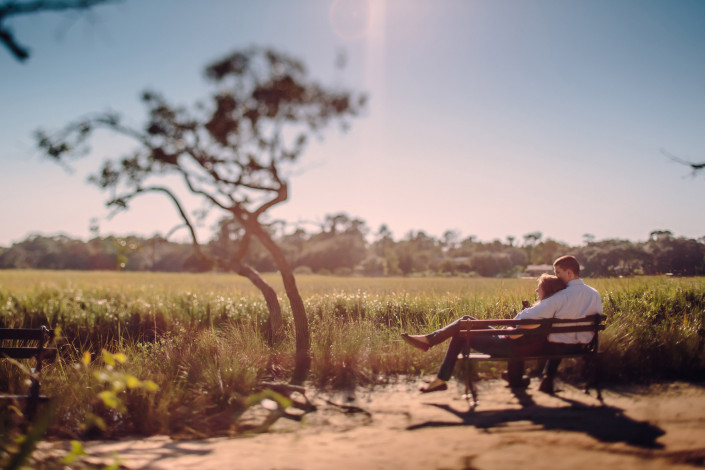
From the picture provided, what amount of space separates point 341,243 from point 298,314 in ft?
145

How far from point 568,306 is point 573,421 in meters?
1.60

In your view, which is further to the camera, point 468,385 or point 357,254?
point 357,254

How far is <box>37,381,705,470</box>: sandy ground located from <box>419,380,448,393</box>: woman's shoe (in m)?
0.08

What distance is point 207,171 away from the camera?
28.5 feet

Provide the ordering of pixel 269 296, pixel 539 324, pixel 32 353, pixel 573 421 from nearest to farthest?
Answer: pixel 573 421 < pixel 32 353 < pixel 539 324 < pixel 269 296

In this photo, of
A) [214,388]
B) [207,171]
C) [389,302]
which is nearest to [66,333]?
[207,171]

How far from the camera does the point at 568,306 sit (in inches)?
223

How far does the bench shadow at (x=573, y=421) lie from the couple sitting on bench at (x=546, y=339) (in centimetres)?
46

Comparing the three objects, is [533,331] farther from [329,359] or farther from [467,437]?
[329,359]

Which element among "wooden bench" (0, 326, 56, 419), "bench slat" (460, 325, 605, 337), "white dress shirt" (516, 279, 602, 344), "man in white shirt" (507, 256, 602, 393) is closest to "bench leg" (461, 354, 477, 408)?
"bench slat" (460, 325, 605, 337)

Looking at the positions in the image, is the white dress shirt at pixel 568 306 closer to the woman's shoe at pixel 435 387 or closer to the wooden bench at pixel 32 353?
the woman's shoe at pixel 435 387

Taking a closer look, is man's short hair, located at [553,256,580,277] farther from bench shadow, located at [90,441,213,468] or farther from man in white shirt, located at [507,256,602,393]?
bench shadow, located at [90,441,213,468]

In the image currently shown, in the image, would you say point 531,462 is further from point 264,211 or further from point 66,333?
point 66,333

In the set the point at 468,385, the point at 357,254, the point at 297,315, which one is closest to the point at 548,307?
the point at 468,385
